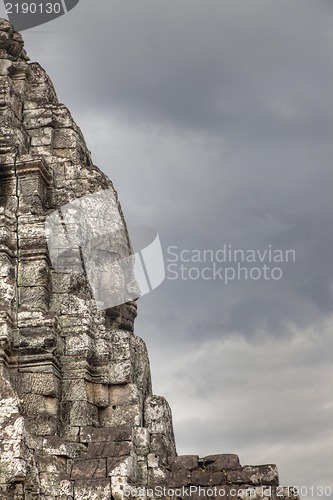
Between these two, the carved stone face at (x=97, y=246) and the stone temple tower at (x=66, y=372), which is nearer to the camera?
the stone temple tower at (x=66, y=372)

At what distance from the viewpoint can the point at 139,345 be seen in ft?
60.6

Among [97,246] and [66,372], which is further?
[97,246]

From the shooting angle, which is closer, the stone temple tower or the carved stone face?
the stone temple tower

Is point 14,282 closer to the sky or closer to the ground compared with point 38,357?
closer to the sky

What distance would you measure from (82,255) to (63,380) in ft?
8.52

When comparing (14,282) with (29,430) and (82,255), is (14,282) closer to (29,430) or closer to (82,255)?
(82,255)

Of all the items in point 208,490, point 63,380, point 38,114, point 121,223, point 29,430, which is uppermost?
point 38,114

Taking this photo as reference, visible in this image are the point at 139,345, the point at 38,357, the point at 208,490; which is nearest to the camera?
the point at 208,490

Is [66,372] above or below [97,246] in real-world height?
below

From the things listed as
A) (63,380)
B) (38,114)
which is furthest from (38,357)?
(38,114)

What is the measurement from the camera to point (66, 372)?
17453mm

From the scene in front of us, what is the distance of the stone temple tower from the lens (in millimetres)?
15758

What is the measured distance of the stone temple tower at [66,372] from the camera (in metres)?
15.8

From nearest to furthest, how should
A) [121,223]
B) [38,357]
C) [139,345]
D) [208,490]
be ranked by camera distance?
[208,490], [38,357], [139,345], [121,223]
